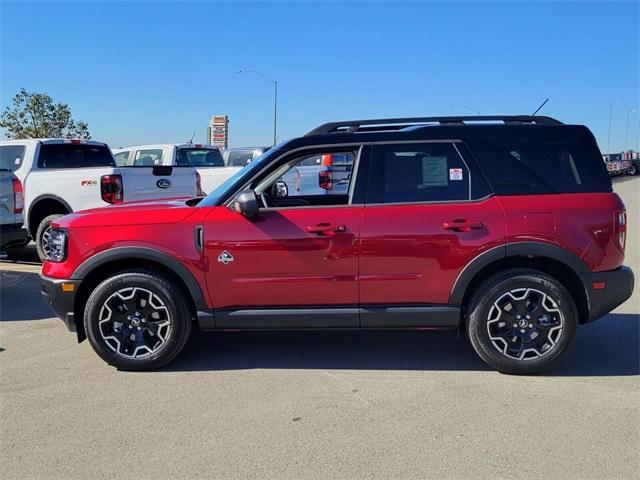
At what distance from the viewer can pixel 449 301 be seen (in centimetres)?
428

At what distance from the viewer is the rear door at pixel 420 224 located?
421cm

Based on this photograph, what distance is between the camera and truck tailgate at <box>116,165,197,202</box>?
8.42m

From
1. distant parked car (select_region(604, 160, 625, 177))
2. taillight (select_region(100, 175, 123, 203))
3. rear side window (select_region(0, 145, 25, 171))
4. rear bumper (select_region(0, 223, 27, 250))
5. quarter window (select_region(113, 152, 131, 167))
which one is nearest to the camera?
rear bumper (select_region(0, 223, 27, 250))

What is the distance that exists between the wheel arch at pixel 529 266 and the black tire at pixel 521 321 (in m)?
0.09

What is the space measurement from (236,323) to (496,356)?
6.56 ft

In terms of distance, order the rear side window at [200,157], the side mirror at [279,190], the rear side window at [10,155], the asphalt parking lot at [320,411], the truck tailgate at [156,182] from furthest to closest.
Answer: the rear side window at [200,157] → the rear side window at [10,155] → the truck tailgate at [156,182] → the side mirror at [279,190] → the asphalt parking lot at [320,411]

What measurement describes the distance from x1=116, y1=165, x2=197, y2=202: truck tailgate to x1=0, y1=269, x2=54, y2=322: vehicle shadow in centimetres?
180

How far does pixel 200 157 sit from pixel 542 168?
383 inches

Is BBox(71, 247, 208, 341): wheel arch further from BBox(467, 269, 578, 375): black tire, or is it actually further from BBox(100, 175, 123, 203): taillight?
BBox(100, 175, 123, 203): taillight

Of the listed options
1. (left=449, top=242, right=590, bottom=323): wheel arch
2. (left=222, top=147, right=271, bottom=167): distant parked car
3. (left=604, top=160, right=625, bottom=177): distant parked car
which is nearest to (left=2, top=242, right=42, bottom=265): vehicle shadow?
(left=222, top=147, right=271, bottom=167): distant parked car

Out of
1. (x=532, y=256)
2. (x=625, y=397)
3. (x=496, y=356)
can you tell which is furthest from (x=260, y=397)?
(x=625, y=397)

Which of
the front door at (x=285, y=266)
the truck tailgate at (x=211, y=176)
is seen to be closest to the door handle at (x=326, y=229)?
the front door at (x=285, y=266)

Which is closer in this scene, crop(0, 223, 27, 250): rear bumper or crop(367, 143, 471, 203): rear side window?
crop(367, 143, 471, 203): rear side window

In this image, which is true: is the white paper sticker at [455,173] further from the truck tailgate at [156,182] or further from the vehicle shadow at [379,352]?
the truck tailgate at [156,182]
